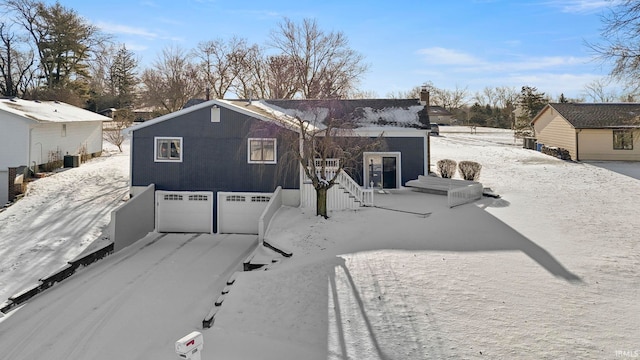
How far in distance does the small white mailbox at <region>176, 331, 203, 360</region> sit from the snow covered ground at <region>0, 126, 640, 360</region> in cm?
272

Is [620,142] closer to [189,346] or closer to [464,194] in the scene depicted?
[464,194]

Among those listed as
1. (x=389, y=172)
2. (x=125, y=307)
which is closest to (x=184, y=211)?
(x=125, y=307)

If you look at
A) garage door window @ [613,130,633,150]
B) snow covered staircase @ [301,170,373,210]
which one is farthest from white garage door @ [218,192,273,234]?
garage door window @ [613,130,633,150]

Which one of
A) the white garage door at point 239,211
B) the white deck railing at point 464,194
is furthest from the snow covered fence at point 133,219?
the white deck railing at point 464,194

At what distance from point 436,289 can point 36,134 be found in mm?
23052

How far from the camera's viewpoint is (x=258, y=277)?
35.3 ft

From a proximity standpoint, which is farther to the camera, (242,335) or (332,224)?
(332,224)

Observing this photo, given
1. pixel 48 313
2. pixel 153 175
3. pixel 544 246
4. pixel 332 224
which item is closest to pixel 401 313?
pixel 544 246

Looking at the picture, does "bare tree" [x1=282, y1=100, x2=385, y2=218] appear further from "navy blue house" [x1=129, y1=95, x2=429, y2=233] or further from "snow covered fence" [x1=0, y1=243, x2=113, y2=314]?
"snow covered fence" [x1=0, y1=243, x2=113, y2=314]

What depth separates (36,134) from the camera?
21.7 metres

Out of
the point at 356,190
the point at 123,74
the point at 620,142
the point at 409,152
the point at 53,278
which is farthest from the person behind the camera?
the point at 123,74

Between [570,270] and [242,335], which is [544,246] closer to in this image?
[570,270]

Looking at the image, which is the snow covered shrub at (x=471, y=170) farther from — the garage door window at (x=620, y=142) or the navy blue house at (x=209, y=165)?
the garage door window at (x=620, y=142)

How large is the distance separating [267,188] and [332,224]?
413cm
